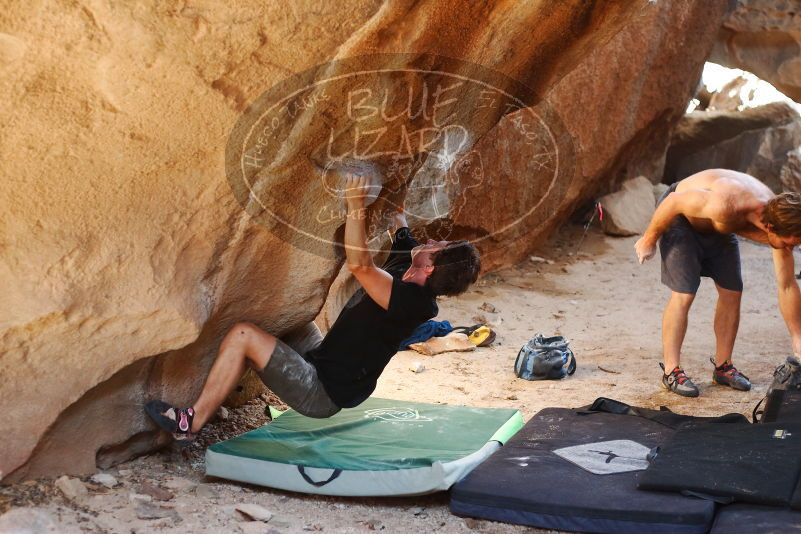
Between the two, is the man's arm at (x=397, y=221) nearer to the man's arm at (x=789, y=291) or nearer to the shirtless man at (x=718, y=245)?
the shirtless man at (x=718, y=245)

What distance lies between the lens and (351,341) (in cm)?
361

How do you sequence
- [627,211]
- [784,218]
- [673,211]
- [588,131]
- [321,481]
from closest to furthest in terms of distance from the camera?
[321,481] < [784,218] < [673,211] < [588,131] < [627,211]

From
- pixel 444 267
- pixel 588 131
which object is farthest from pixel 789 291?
pixel 588 131

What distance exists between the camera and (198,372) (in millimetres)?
3615

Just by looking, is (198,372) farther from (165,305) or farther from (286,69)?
(286,69)

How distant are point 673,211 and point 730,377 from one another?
982 millimetres

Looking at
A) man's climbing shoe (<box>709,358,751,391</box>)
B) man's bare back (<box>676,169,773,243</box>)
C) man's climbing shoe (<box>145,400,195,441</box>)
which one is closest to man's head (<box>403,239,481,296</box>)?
man's climbing shoe (<box>145,400,195,441</box>)

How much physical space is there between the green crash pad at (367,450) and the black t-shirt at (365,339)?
25 cm

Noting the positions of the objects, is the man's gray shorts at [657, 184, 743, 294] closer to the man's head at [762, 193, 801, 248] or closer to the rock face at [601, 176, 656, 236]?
the man's head at [762, 193, 801, 248]

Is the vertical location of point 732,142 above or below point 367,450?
above

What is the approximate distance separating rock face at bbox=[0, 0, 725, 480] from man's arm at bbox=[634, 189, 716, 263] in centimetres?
126

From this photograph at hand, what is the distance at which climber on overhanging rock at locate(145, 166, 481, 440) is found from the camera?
3.40 meters

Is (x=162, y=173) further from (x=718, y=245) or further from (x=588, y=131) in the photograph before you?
(x=588, y=131)

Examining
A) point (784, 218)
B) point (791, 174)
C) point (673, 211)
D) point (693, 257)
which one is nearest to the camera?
point (784, 218)
